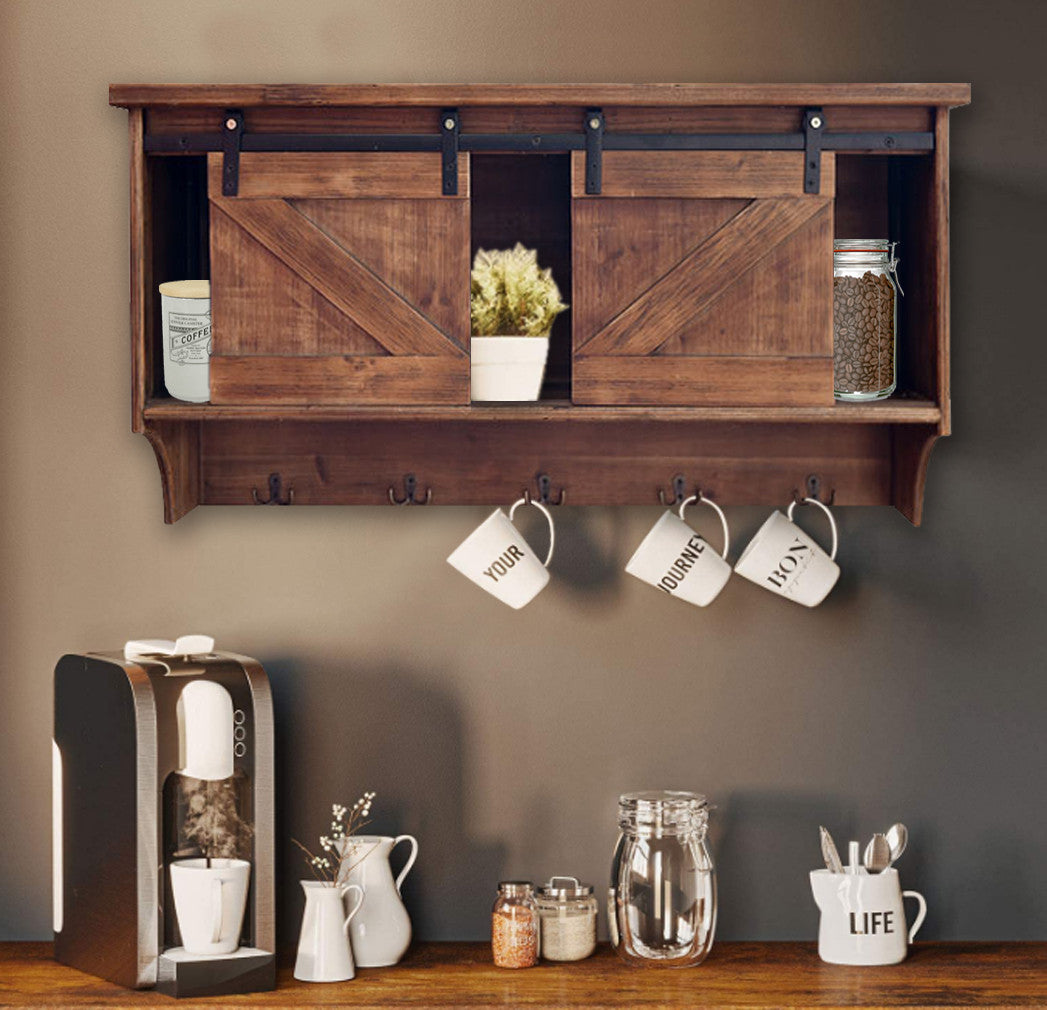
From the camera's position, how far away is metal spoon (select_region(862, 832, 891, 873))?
2059mm

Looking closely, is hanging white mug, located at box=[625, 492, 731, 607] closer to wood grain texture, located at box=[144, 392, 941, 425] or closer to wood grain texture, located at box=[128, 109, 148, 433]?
wood grain texture, located at box=[144, 392, 941, 425]

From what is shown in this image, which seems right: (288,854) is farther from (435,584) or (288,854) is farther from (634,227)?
(634,227)

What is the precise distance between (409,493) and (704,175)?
0.65 meters

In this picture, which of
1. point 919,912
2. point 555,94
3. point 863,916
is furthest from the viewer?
point 919,912

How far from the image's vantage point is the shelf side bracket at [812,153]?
6.20 ft

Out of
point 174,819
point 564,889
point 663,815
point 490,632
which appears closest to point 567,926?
point 564,889

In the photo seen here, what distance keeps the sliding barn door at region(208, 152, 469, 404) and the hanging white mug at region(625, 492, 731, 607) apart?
0.38 metres

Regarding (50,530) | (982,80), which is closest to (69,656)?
(50,530)

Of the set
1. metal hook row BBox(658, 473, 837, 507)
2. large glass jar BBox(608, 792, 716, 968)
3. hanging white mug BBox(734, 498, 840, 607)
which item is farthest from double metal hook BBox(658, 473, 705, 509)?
large glass jar BBox(608, 792, 716, 968)

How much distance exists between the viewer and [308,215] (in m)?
1.89

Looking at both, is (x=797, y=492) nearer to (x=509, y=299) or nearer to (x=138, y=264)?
(x=509, y=299)

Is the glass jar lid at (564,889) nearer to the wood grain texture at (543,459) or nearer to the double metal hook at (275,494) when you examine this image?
the wood grain texture at (543,459)

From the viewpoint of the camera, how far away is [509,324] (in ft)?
6.38

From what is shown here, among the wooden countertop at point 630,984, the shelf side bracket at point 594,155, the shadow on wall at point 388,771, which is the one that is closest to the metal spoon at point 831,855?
the wooden countertop at point 630,984
